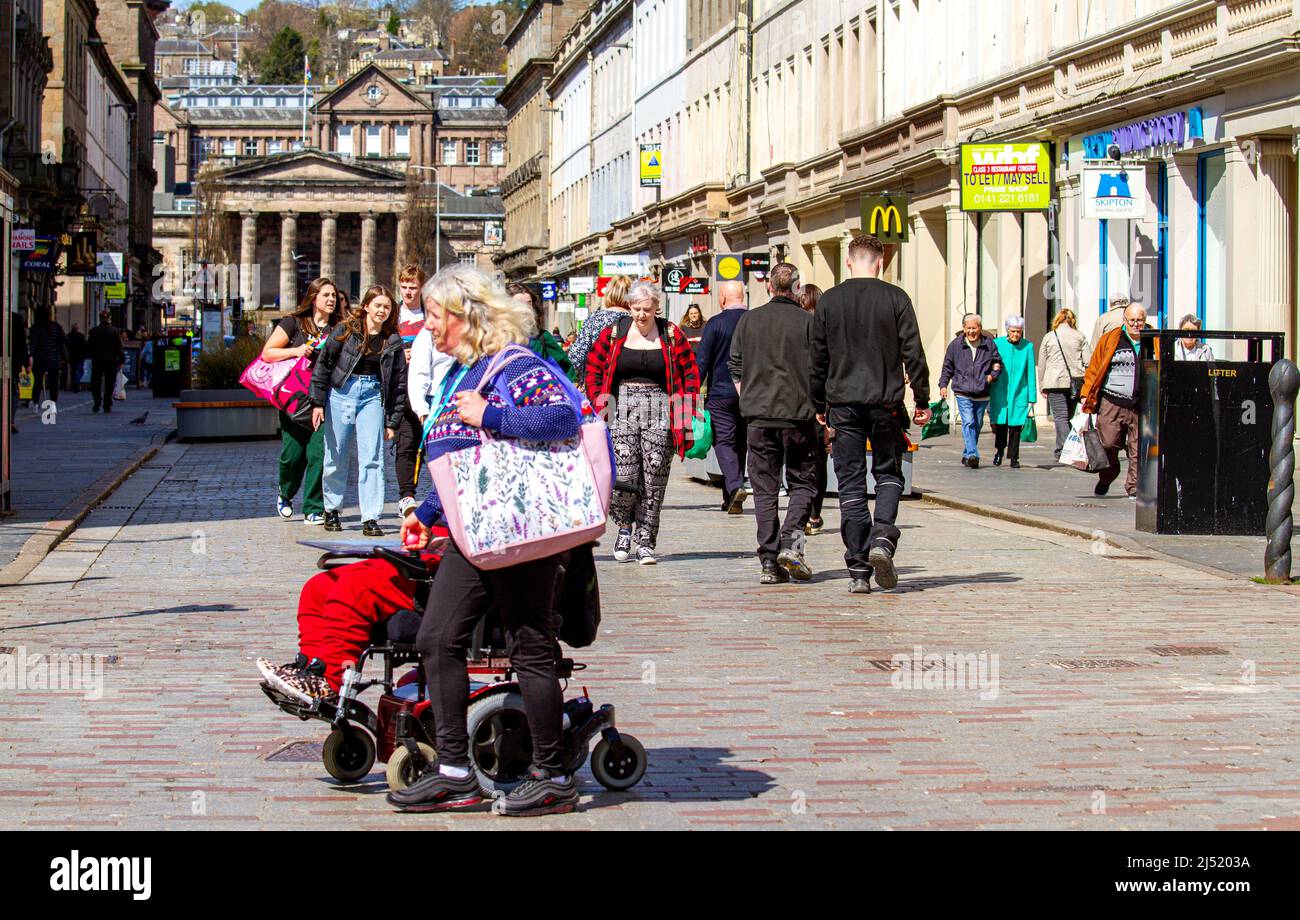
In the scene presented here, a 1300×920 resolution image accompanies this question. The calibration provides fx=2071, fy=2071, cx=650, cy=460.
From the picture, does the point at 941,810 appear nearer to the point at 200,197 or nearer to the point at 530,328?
the point at 530,328

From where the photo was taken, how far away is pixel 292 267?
153 meters

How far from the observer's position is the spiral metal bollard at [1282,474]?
12.0 meters

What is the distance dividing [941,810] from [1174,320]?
68.9 ft

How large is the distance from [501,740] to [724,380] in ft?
33.1

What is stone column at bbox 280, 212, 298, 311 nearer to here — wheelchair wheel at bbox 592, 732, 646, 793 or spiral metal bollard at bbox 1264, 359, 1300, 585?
spiral metal bollard at bbox 1264, 359, 1300, 585

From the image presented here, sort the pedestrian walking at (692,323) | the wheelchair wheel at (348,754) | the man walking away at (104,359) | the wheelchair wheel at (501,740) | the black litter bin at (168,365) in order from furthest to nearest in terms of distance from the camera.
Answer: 1. the black litter bin at (168,365)
2. the man walking away at (104,359)
3. the pedestrian walking at (692,323)
4. the wheelchair wheel at (348,754)
5. the wheelchair wheel at (501,740)

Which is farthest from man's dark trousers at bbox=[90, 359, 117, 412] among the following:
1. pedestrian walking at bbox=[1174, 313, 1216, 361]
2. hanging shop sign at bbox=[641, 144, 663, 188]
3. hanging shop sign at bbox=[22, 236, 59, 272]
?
hanging shop sign at bbox=[641, 144, 663, 188]

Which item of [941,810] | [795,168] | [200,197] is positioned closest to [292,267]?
[200,197]

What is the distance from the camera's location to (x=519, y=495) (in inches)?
240

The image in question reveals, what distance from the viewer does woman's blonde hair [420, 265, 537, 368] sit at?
626 cm

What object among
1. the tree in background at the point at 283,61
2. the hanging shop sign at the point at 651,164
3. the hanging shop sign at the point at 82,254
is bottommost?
the hanging shop sign at the point at 82,254

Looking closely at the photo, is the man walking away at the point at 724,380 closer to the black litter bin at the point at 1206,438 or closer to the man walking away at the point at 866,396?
the black litter bin at the point at 1206,438

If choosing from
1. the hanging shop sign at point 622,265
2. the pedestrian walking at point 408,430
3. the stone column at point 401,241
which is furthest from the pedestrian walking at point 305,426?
the stone column at point 401,241

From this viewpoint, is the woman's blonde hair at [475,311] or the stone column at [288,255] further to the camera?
the stone column at [288,255]
